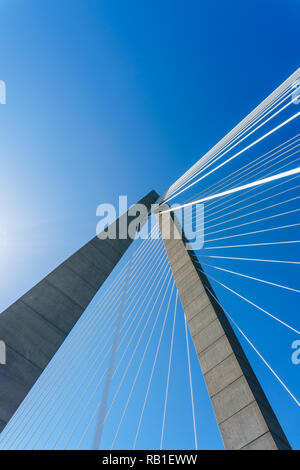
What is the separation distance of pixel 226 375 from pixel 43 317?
3.83m

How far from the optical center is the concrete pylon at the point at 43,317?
5.62 metres

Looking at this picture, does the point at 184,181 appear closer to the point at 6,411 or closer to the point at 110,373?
the point at 110,373

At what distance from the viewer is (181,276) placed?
9.27m

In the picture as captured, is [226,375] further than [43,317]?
No

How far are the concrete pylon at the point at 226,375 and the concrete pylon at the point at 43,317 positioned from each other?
95.1 inches

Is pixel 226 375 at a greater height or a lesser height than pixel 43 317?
lesser

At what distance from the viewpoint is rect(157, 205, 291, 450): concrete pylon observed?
5.34m

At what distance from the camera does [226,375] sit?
6.32 meters

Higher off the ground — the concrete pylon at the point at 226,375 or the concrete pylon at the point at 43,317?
the concrete pylon at the point at 43,317

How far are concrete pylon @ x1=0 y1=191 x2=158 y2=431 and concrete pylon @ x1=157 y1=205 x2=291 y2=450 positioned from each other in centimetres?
241
